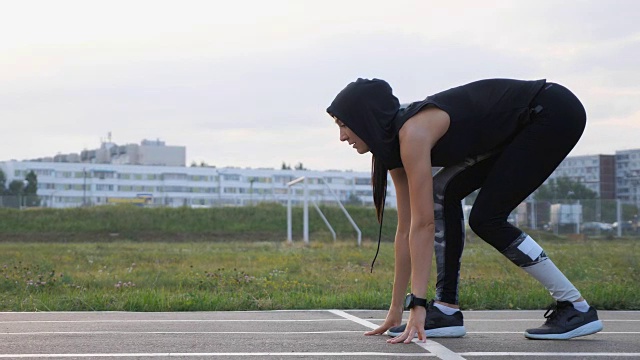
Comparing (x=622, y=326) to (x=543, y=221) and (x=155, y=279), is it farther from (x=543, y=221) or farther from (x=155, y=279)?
(x=543, y=221)

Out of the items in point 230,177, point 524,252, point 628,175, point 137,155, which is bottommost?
point 524,252

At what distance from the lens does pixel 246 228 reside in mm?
51281

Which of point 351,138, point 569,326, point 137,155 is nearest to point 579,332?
point 569,326

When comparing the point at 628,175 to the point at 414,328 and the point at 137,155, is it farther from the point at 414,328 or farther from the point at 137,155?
the point at 137,155

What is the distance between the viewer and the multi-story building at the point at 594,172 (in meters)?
67.4

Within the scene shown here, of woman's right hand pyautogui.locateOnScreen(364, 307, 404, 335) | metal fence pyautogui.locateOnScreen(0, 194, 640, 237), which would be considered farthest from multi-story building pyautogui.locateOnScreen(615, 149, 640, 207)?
woman's right hand pyautogui.locateOnScreen(364, 307, 404, 335)

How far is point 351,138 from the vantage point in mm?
5281

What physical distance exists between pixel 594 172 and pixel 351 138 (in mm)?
73512

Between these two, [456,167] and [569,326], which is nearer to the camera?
[569,326]

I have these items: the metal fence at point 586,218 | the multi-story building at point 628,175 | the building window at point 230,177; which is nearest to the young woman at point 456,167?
the metal fence at point 586,218

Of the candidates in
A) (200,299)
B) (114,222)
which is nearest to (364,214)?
(114,222)

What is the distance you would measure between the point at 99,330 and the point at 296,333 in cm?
118

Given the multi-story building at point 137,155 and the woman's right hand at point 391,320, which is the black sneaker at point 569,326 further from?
the multi-story building at point 137,155

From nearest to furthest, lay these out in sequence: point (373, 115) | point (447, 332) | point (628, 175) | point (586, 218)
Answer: point (373, 115), point (447, 332), point (586, 218), point (628, 175)
